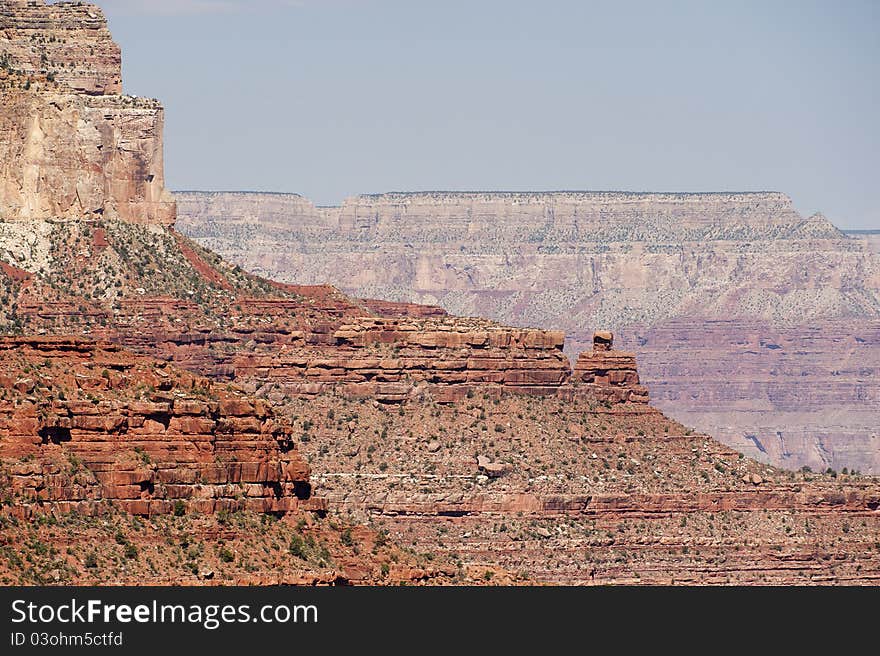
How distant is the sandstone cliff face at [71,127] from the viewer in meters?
186

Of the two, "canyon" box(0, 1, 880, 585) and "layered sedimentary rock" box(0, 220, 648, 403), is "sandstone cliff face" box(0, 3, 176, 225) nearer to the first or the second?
"canyon" box(0, 1, 880, 585)

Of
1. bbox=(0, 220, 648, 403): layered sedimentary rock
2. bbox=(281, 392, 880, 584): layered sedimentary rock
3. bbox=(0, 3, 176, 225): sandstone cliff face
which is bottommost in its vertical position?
bbox=(281, 392, 880, 584): layered sedimentary rock

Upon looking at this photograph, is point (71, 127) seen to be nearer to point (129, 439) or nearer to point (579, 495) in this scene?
point (579, 495)

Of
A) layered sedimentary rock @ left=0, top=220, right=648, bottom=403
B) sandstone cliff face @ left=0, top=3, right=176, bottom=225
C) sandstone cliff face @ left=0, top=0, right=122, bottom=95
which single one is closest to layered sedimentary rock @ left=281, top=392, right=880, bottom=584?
layered sedimentary rock @ left=0, top=220, right=648, bottom=403

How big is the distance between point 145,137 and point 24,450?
8828 centimetres

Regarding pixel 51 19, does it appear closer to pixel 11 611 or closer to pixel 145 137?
pixel 145 137

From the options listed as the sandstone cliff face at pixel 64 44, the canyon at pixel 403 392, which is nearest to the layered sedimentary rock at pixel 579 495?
the canyon at pixel 403 392

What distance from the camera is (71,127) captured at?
187500 mm

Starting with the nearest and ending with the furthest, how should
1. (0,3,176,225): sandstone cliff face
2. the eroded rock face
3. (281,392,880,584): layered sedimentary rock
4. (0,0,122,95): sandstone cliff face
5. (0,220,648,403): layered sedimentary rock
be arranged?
the eroded rock face, (281,392,880,584): layered sedimentary rock, (0,220,648,403): layered sedimentary rock, (0,3,176,225): sandstone cliff face, (0,0,122,95): sandstone cliff face

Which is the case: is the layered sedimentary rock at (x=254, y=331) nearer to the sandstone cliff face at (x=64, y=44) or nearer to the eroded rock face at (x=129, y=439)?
the sandstone cliff face at (x=64, y=44)

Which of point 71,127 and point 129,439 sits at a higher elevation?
point 71,127

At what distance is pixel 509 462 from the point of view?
17862 cm

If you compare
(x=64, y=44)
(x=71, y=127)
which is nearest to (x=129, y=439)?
(x=71, y=127)

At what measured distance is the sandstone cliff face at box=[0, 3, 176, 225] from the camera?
186 m
